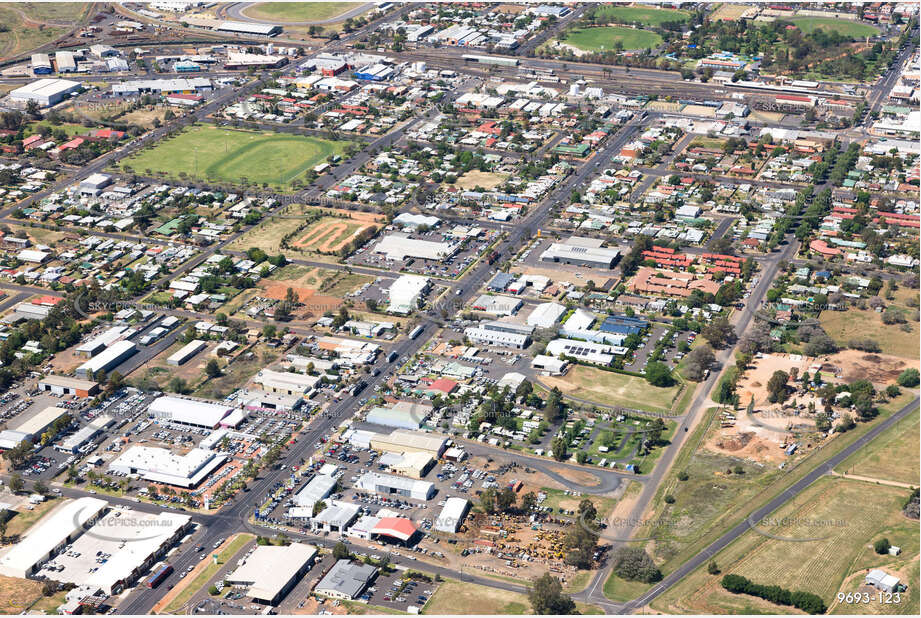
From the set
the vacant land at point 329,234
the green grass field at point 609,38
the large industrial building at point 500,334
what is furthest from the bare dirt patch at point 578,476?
the green grass field at point 609,38

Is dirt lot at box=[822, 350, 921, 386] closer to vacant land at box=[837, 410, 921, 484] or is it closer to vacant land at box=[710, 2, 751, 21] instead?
vacant land at box=[837, 410, 921, 484]

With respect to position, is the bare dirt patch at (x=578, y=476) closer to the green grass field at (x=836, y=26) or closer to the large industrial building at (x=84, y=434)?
the large industrial building at (x=84, y=434)

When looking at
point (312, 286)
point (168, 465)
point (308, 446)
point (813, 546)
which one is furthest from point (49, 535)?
point (813, 546)

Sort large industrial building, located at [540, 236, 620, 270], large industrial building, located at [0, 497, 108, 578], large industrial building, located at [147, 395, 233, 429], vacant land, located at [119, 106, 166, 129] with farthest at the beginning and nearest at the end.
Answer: vacant land, located at [119, 106, 166, 129], large industrial building, located at [540, 236, 620, 270], large industrial building, located at [147, 395, 233, 429], large industrial building, located at [0, 497, 108, 578]

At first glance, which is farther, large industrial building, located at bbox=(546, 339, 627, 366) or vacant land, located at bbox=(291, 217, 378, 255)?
vacant land, located at bbox=(291, 217, 378, 255)

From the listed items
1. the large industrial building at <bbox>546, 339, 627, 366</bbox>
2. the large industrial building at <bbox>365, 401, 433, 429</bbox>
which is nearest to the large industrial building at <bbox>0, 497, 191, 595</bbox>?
the large industrial building at <bbox>365, 401, 433, 429</bbox>
